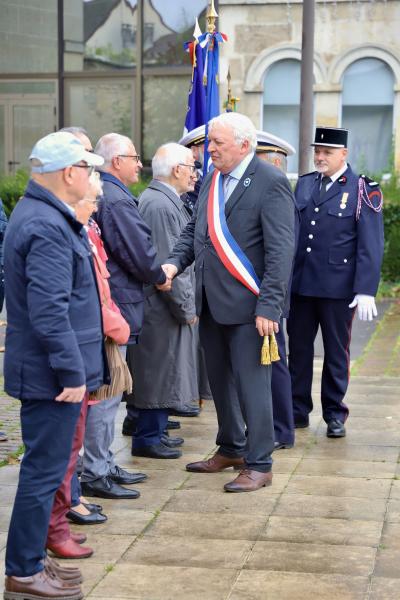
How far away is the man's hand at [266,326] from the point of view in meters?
5.95

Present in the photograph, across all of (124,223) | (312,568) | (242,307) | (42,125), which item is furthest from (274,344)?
(42,125)

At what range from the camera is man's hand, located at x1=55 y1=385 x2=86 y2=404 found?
4.29m

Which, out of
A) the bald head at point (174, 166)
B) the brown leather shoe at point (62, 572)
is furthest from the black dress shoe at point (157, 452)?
the brown leather shoe at point (62, 572)

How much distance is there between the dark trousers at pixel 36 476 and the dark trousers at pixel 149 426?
239 cm

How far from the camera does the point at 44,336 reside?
13.8ft

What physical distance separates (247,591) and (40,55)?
16.8 metres

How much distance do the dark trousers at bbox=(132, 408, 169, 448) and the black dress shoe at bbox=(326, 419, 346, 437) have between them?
1170 millimetres

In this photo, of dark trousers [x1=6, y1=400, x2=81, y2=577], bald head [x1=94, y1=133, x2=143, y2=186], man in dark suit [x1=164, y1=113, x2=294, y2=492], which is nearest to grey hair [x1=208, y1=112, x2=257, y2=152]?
man in dark suit [x1=164, y1=113, x2=294, y2=492]

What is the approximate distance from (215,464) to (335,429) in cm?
117

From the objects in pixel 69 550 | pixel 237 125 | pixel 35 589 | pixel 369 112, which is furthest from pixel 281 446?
pixel 369 112

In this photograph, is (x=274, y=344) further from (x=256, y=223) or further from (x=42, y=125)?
(x=42, y=125)

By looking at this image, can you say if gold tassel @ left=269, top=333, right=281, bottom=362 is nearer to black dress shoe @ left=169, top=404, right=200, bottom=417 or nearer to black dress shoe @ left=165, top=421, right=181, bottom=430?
black dress shoe @ left=165, top=421, right=181, bottom=430

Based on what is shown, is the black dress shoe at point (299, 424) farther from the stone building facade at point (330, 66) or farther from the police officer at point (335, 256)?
the stone building facade at point (330, 66)

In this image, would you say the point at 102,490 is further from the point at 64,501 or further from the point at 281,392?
the point at 281,392
